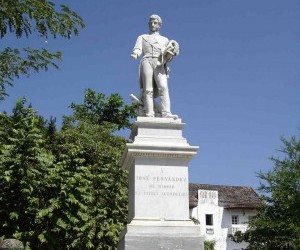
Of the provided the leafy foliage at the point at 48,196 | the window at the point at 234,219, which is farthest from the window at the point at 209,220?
the leafy foliage at the point at 48,196

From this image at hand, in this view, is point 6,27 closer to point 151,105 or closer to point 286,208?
point 151,105

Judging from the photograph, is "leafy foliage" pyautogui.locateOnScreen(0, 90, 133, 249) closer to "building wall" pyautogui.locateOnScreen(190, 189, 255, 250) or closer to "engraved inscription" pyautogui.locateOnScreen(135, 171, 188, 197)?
"engraved inscription" pyautogui.locateOnScreen(135, 171, 188, 197)

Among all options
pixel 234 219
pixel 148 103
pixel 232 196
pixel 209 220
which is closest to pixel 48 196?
pixel 148 103

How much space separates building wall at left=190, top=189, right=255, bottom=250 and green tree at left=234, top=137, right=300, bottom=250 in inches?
711

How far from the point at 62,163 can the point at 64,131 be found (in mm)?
5144

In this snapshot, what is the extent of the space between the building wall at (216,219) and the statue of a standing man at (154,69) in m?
38.6

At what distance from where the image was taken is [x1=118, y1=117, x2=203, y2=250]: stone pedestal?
11.5 metres

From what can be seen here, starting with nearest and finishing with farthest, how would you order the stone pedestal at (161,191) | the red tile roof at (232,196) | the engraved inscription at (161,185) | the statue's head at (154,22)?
the stone pedestal at (161,191), the engraved inscription at (161,185), the statue's head at (154,22), the red tile roof at (232,196)

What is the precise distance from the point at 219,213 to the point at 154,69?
4050 cm

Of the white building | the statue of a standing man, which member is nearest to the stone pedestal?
the statue of a standing man

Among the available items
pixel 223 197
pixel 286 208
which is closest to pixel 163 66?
pixel 286 208

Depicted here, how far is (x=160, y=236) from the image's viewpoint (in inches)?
449

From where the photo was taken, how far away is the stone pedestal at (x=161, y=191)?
1148cm

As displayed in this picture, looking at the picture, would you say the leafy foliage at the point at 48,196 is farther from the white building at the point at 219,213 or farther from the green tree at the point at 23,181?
the white building at the point at 219,213
